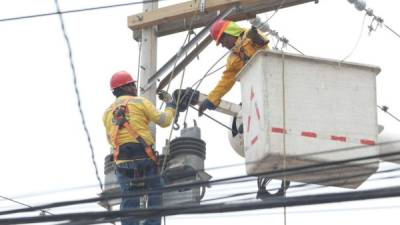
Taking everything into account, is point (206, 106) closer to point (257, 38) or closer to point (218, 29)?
point (218, 29)

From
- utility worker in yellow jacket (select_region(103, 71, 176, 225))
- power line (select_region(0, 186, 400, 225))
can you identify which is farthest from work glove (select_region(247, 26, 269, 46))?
power line (select_region(0, 186, 400, 225))

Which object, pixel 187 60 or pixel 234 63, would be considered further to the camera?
pixel 187 60

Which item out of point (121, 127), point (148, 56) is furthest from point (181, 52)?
point (121, 127)

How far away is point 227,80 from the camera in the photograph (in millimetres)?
10734

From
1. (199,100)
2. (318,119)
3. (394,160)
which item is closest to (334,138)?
(318,119)

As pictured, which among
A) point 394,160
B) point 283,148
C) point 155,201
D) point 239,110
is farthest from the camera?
point 239,110

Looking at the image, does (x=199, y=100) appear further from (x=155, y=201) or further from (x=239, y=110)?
(x=155, y=201)

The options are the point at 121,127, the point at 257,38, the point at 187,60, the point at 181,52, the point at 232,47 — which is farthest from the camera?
the point at 187,60

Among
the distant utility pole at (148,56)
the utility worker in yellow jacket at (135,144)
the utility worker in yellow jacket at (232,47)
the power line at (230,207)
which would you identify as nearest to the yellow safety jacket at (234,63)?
the utility worker in yellow jacket at (232,47)

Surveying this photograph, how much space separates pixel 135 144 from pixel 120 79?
0.85 meters

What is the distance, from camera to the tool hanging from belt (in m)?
10.5

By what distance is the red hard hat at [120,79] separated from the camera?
36.4ft

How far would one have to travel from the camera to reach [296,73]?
9477 mm

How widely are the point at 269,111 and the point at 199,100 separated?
198 cm
